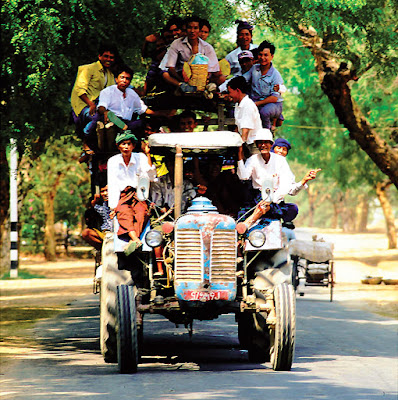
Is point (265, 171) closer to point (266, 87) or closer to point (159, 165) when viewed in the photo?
point (159, 165)

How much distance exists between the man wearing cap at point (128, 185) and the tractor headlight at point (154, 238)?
20 centimetres

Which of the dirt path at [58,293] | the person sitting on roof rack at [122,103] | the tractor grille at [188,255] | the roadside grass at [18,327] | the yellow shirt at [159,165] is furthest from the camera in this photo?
the dirt path at [58,293]

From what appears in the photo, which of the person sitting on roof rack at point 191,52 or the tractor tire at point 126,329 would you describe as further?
the person sitting on roof rack at point 191,52

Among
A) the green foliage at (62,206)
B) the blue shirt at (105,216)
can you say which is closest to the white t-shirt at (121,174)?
the blue shirt at (105,216)

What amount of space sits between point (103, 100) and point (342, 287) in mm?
17047

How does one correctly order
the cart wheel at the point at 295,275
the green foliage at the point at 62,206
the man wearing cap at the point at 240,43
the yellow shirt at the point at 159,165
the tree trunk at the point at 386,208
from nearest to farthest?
1. the yellow shirt at the point at 159,165
2. the man wearing cap at the point at 240,43
3. the cart wheel at the point at 295,275
4. the green foliage at the point at 62,206
5. the tree trunk at the point at 386,208

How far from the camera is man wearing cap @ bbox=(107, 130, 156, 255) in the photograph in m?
11.7

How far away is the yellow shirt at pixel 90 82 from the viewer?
14.2 m

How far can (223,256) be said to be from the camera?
36.6 ft

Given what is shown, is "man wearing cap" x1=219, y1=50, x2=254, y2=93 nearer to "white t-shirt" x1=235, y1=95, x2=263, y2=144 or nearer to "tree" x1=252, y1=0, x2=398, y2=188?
"white t-shirt" x1=235, y1=95, x2=263, y2=144

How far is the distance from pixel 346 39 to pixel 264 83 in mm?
7109

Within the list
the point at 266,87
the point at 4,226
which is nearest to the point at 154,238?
the point at 266,87

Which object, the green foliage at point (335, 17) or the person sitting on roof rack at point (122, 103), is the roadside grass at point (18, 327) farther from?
the green foliage at point (335, 17)

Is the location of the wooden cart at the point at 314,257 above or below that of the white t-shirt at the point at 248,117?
below
